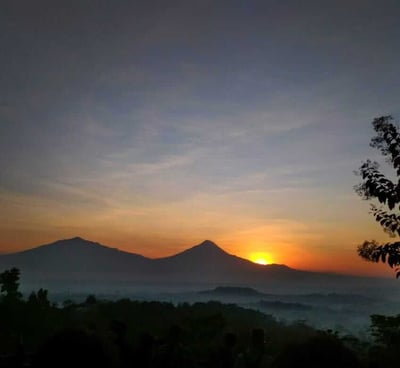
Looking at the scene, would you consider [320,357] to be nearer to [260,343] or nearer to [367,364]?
[367,364]

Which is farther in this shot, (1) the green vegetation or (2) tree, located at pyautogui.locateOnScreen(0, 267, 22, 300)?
(2) tree, located at pyautogui.locateOnScreen(0, 267, 22, 300)

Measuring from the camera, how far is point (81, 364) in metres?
9.68

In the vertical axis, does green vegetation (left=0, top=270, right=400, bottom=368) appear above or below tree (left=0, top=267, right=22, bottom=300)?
below

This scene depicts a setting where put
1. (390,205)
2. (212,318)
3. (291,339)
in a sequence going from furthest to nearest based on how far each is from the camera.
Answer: (212,318)
(291,339)
(390,205)

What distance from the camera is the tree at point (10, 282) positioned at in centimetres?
2634

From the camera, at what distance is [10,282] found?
2652 cm

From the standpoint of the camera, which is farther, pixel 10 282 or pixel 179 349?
pixel 10 282

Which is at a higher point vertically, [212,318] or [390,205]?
[390,205]

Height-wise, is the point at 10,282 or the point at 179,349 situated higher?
the point at 10,282

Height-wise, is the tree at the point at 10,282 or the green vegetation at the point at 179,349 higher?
the tree at the point at 10,282

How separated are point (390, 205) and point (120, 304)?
51.8 m

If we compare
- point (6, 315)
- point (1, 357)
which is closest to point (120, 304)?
point (6, 315)

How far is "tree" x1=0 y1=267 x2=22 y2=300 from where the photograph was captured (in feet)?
86.4

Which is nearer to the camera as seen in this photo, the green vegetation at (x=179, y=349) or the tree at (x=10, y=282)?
the green vegetation at (x=179, y=349)
